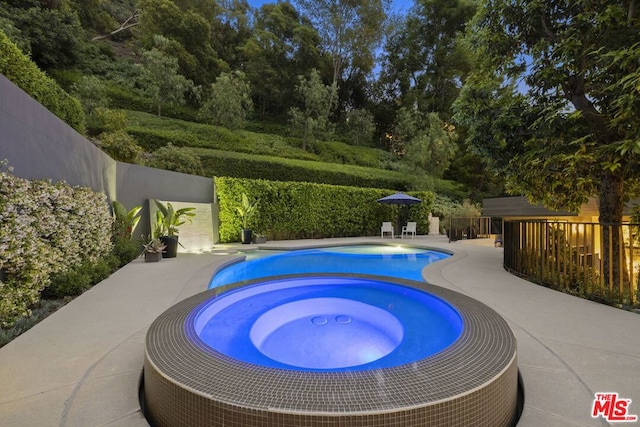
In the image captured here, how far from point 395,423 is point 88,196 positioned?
6110 millimetres

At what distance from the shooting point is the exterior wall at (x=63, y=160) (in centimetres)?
363

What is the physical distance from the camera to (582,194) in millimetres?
5504

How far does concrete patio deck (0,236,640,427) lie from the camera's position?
1882 millimetres

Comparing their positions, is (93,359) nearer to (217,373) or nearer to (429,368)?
(217,373)

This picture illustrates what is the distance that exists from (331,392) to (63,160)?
5705 millimetres

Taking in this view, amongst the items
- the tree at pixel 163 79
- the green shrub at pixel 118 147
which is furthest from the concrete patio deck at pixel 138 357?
the tree at pixel 163 79

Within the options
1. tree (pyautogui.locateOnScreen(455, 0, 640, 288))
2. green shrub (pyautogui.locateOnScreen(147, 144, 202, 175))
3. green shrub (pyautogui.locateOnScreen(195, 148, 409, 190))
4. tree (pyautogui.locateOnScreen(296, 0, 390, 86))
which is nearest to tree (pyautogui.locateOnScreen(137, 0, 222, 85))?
tree (pyautogui.locateOnScreen(296, 0, 390, 86))

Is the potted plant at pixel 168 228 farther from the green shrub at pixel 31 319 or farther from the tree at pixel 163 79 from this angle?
the tree at pixel 163 79

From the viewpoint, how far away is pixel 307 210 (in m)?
13.3

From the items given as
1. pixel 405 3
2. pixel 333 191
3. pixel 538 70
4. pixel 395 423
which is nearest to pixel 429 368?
pixel 395 423

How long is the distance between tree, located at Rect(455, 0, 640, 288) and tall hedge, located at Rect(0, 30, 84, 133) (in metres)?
7.39

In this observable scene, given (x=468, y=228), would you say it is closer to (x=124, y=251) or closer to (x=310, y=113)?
(x=124, y=251)

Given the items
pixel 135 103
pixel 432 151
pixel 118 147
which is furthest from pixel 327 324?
pixel 135 103

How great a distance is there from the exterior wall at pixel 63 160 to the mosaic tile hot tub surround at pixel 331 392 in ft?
11.0
